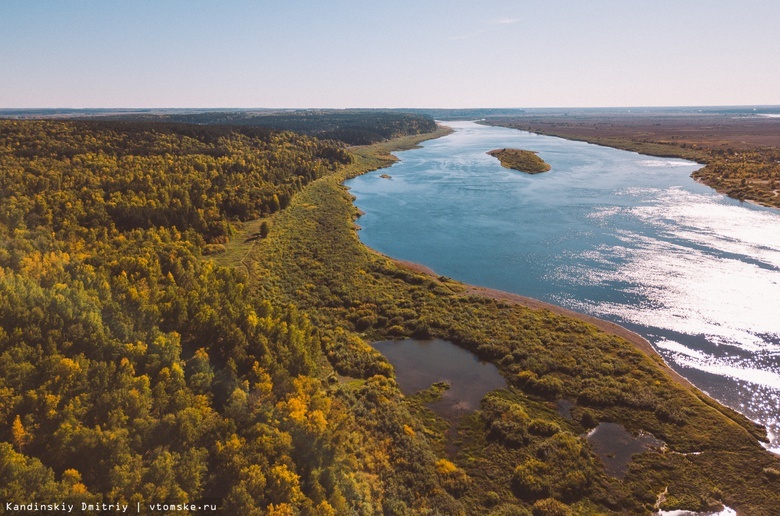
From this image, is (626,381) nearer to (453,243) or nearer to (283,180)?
(453,243)

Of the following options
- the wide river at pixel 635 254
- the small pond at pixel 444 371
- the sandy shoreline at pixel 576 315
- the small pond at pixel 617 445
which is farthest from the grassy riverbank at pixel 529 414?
the wide river at pixel 635 254

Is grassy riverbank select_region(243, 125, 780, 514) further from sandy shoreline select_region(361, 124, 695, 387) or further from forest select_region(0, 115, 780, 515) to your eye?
sandy shoreline select_region(361, 124, 695, 387)

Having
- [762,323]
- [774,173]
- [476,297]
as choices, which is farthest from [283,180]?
[774,173]

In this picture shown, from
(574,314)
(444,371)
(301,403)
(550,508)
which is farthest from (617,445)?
(301,403)

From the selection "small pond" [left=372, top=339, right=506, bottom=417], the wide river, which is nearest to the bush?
"small pond" [left=372, top=339, right=506, bottom=417]

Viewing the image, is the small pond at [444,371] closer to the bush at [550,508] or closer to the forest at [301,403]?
the forest at [301,403]
